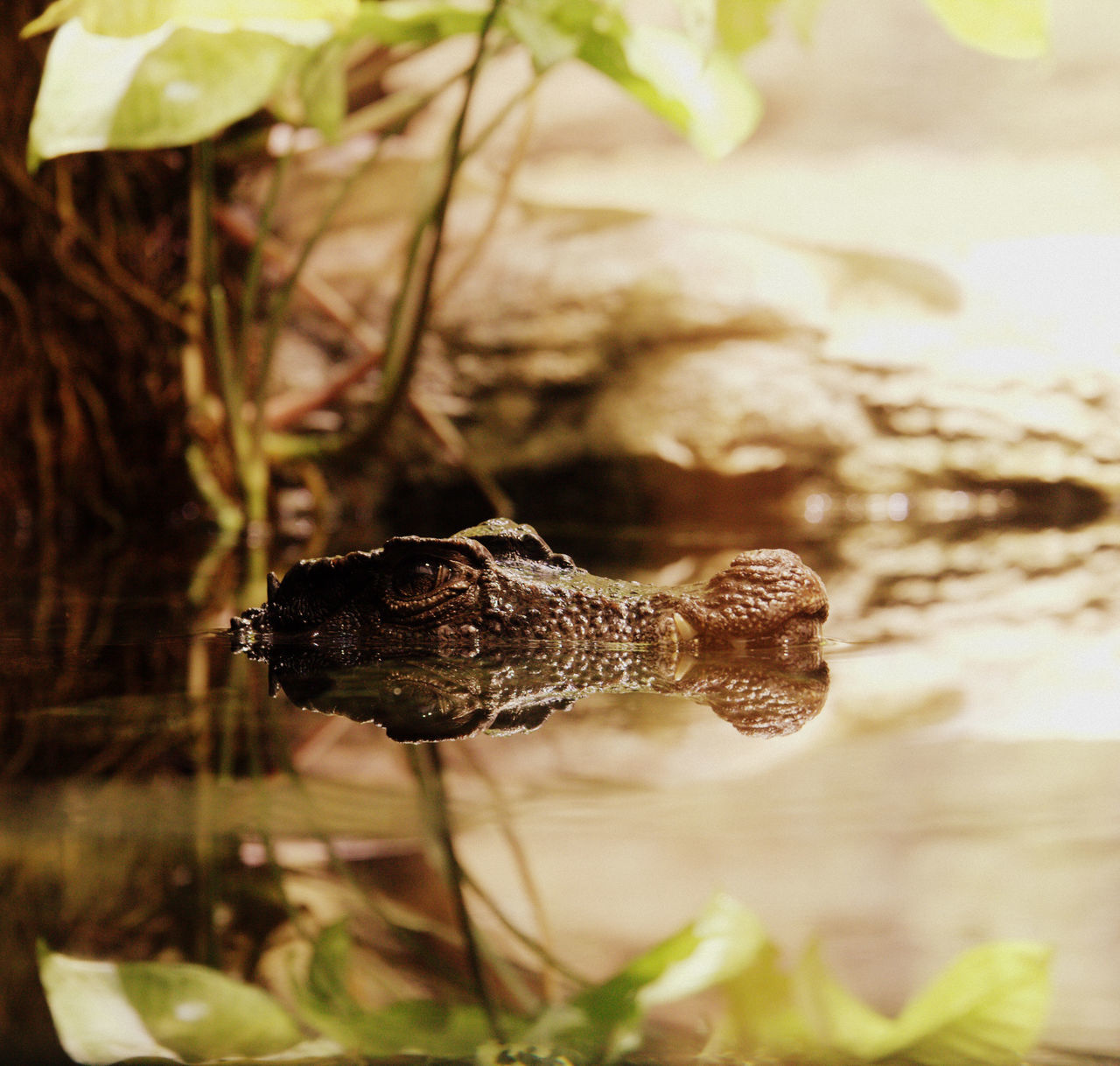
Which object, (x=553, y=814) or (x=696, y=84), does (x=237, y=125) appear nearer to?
(x=696, y=84)

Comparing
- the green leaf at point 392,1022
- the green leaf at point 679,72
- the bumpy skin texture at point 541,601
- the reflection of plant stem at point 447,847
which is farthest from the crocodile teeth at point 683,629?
the green leaf at point 679,72

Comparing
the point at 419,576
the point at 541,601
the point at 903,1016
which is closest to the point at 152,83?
the point at 419,576

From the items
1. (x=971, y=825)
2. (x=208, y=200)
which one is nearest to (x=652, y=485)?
(x=208, y=200)

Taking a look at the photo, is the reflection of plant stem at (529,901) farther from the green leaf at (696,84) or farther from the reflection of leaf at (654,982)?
the green leaf at (696,84)

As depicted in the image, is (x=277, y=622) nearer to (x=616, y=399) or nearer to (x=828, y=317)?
(x=616, y=399)

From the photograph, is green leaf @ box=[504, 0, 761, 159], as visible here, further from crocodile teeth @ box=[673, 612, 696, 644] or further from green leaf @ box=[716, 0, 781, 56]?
crocodile teeth @ box=[673, 612, 696, 644]
